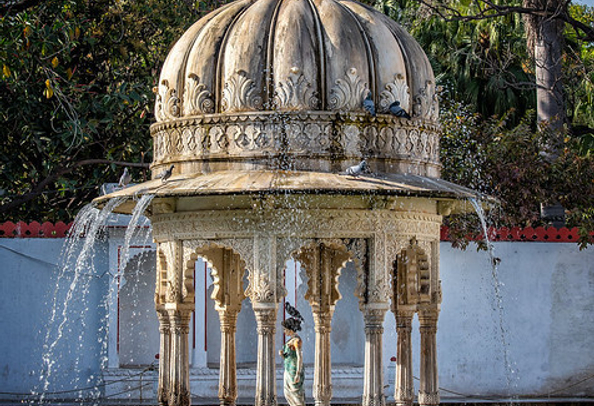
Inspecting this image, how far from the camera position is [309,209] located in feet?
29.3

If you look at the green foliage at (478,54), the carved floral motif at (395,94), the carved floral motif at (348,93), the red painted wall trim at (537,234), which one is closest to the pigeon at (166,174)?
the carved floral motif at (348,93)

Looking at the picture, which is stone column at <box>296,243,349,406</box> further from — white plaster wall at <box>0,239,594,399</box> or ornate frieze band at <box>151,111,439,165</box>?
white plaster wall at <box>0,239,594,399</box>

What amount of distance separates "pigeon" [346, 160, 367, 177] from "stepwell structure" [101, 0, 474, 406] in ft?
0.20

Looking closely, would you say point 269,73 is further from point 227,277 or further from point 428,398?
→ point 428,398

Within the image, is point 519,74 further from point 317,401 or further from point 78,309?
point 317,401

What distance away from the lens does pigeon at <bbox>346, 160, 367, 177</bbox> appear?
8.70 m

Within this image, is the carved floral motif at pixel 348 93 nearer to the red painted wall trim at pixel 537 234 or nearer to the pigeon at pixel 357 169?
the pigeon at pixel 357 169

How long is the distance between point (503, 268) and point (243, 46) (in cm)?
820

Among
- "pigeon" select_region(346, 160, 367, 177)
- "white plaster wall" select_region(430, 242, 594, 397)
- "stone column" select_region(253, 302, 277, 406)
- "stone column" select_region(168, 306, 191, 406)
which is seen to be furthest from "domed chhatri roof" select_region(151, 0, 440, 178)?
"white plaster wall" select_region(430, 242, 594, 397)

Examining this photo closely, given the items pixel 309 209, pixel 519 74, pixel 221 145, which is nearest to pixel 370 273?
pixel 309 209

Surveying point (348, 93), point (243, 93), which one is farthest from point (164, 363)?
point (348, 93)

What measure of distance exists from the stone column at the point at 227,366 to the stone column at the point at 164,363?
1.29m

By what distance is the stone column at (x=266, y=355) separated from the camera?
8.91 metres

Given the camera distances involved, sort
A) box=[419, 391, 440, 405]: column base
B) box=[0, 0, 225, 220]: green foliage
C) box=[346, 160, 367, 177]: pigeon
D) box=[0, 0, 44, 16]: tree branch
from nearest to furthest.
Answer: box=[346, 160, 367, 177]: pigeon → box=[419, 391, 440, 405]: column base → box=[0, 0, 44, 16]: tree branch → box=[0, 0, 225, 220]: green foliage
